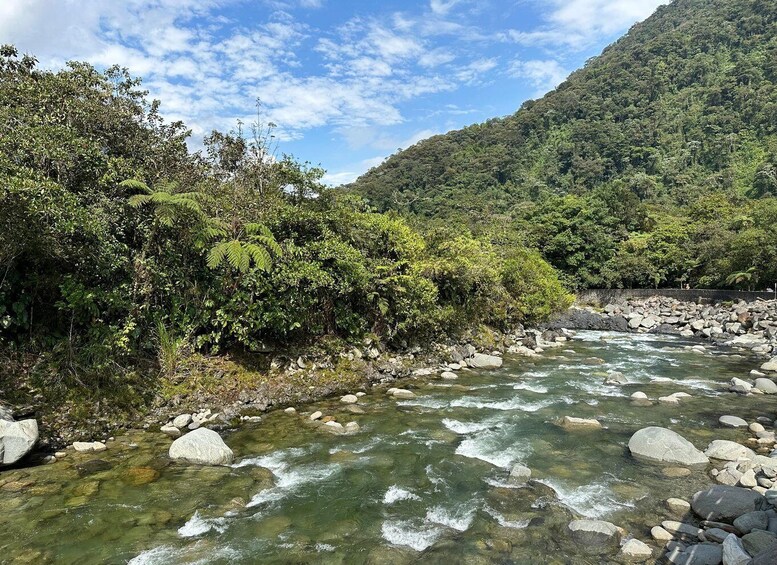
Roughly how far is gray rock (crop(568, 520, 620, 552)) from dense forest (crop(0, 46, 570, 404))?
8208 mm

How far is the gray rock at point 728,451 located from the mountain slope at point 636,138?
44.2m

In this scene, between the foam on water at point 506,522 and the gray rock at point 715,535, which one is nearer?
the gray rock at point 715,535

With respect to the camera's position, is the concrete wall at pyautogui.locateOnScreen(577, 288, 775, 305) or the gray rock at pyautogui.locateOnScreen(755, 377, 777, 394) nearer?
the gray rock at pyautogui.locateOnScreen(755, 377, 777, 394)

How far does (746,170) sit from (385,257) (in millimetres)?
75318

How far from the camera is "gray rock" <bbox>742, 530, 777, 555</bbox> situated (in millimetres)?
5207

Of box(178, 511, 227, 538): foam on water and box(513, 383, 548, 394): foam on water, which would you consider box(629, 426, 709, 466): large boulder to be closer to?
box(513, 383, 548, 394): foam on water

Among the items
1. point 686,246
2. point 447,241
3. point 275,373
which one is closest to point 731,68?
point 686,246

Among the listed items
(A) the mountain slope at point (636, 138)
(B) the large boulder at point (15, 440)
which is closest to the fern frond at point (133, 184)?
(B) the large boulder at point (15, 440)

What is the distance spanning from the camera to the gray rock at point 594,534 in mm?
5672

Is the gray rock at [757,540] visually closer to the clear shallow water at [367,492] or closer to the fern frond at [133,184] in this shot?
the clear shallow water at [367,492]

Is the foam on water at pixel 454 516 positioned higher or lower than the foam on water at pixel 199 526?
lower

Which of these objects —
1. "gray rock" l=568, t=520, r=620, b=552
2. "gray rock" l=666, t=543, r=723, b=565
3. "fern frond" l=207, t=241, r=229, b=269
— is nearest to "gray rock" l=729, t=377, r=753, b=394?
"gray rock" l=666, t=543, r=723, b=565

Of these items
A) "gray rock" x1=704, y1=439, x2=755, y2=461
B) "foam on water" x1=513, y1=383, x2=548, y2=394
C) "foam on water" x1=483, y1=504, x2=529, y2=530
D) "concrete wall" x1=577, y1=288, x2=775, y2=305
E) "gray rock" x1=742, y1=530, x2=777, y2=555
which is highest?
"foam on water" x1=483, y1=504, x2=529, y2=530

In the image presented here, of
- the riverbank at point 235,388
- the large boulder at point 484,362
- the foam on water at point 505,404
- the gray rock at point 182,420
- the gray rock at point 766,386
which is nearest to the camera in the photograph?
the riverbank at point 235,388
